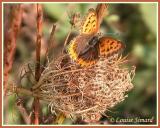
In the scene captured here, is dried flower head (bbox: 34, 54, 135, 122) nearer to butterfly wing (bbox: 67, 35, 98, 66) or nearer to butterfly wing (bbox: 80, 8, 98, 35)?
butterfly wing (bbox: 67, 35, 98, 66)

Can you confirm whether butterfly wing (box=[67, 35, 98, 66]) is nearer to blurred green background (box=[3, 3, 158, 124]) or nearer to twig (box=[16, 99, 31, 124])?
twig (box=[16, 99, 31, 124])

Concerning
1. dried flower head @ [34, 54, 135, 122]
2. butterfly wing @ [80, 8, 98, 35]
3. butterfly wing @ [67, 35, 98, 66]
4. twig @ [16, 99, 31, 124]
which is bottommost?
twig @ [16, 99, 31, 124]

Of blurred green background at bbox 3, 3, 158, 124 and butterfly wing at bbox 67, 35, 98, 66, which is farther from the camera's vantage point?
blurred green background at bbox 3, 3, 158, 124

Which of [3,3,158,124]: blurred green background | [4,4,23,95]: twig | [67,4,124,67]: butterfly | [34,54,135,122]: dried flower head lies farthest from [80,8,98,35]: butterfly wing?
[3,3,158,124]: blurred green background

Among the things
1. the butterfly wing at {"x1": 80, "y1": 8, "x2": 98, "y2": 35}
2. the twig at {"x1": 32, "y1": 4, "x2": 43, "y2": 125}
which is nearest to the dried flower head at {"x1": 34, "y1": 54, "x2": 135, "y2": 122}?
the twig at {"x1": 32, "y1": 4, "x2": 43, "y2": 125}

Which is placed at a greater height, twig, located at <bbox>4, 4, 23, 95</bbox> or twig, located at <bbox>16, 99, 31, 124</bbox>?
twig, located at <bbox>4, 4, 23, 95</bbox>

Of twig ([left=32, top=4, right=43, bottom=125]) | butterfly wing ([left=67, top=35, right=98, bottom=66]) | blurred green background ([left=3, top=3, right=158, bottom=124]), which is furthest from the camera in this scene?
blurred green background ([left=3, top=3, right=158, bottom=124])

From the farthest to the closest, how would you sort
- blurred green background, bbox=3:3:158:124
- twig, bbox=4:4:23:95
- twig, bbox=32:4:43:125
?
blurred green background, bbox=3:3:158:124, twig, bbox=32:4:43:125, twig, bbox=4:4:23:95
